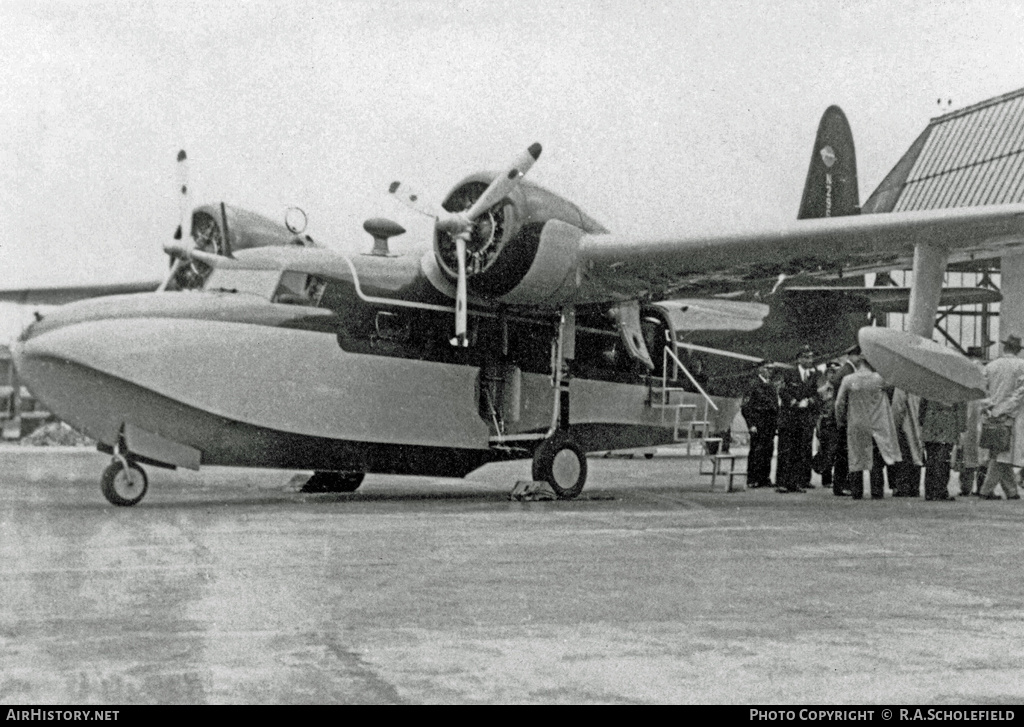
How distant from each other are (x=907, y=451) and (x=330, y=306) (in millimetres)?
7483

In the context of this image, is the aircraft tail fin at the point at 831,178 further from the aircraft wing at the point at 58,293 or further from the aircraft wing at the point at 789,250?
the aircraft wing at the point at 58,293

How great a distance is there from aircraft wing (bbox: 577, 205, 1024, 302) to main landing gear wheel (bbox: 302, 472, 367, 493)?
12.5ft

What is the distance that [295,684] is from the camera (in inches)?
167

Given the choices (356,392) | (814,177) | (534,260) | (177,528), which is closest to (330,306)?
(356,392)

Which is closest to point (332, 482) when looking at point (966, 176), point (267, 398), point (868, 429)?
point (267, 398)

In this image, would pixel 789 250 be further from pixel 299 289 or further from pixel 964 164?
pixel 964 164

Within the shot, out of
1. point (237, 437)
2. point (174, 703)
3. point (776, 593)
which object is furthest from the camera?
point (237, 437)

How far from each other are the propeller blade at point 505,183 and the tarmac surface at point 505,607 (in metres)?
3.58

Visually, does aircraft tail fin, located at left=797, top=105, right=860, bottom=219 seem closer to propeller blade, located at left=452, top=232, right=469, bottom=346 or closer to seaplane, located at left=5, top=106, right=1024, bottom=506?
seaplane, located at left=5, top=106, right=1024, bottom=506

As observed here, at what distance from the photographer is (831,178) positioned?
20531 millimetres

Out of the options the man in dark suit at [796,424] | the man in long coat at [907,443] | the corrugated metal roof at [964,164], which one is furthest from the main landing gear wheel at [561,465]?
the corrugated metal roof at [964,164]

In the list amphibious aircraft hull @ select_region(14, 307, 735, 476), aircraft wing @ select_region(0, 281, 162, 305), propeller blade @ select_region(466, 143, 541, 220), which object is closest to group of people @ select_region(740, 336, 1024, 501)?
amphibious aircraft hull @ select_region(14, 307, 735, 476)

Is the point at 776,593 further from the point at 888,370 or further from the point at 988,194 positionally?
the point at 988,194

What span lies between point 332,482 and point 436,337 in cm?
263
